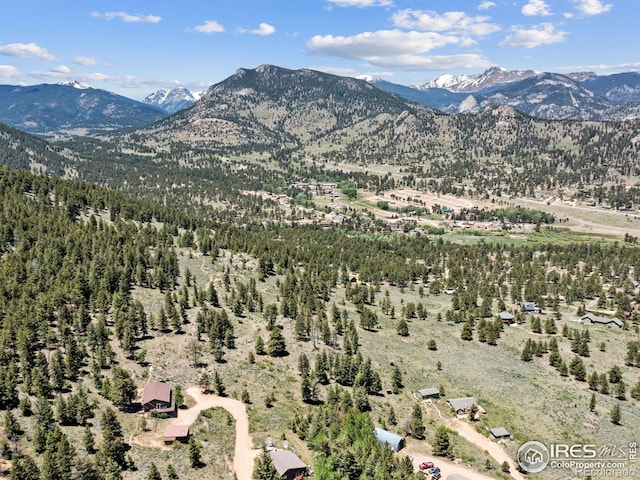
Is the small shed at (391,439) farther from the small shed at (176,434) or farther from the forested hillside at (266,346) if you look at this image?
the small shed at (176,434)

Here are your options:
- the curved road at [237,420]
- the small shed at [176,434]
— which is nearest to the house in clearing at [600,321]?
the curved road at [237,420]

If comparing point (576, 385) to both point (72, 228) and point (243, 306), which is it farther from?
point (72, 228)

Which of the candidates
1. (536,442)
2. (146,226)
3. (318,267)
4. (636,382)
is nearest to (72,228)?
(146,226)

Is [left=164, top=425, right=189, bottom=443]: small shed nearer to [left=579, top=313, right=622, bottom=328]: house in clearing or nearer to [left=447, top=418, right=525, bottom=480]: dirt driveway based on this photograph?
[left=447, top=418, right=525, bottom=480]: dirt driveway

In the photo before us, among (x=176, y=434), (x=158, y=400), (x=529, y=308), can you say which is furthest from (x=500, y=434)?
(x=529, y=308)

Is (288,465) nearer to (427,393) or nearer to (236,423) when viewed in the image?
(236,423)
